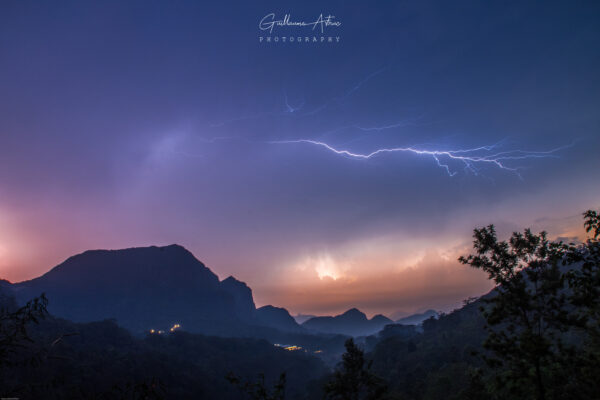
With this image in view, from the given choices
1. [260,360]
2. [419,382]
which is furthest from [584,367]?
[260,360]

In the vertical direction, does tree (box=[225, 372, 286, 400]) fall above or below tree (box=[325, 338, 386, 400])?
above

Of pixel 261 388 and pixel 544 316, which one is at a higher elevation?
pixel 544 316

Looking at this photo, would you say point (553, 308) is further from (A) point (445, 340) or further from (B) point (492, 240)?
(A) point (445, 340)

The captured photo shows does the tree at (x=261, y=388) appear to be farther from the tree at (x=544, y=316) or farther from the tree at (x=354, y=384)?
the tree at (x=544, y=316)

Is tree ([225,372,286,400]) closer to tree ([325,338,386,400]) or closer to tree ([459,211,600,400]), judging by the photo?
tree ([325,338,386,400])

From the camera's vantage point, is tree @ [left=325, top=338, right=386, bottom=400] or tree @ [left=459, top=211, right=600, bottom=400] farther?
tree @ [left=325, top=338, right=386, bottom=400]

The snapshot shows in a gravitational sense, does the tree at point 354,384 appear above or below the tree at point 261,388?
below

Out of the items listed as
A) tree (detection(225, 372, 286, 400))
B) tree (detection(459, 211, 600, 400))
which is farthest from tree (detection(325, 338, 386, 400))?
tree (detection(459, 211, 600, 400))

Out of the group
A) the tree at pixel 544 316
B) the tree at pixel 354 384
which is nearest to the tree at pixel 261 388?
the tree at pixel 354 384

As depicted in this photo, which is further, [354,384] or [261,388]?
[354,384]

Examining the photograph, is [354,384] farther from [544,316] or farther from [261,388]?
[544,316]

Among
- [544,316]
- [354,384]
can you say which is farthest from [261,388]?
[544,316]
